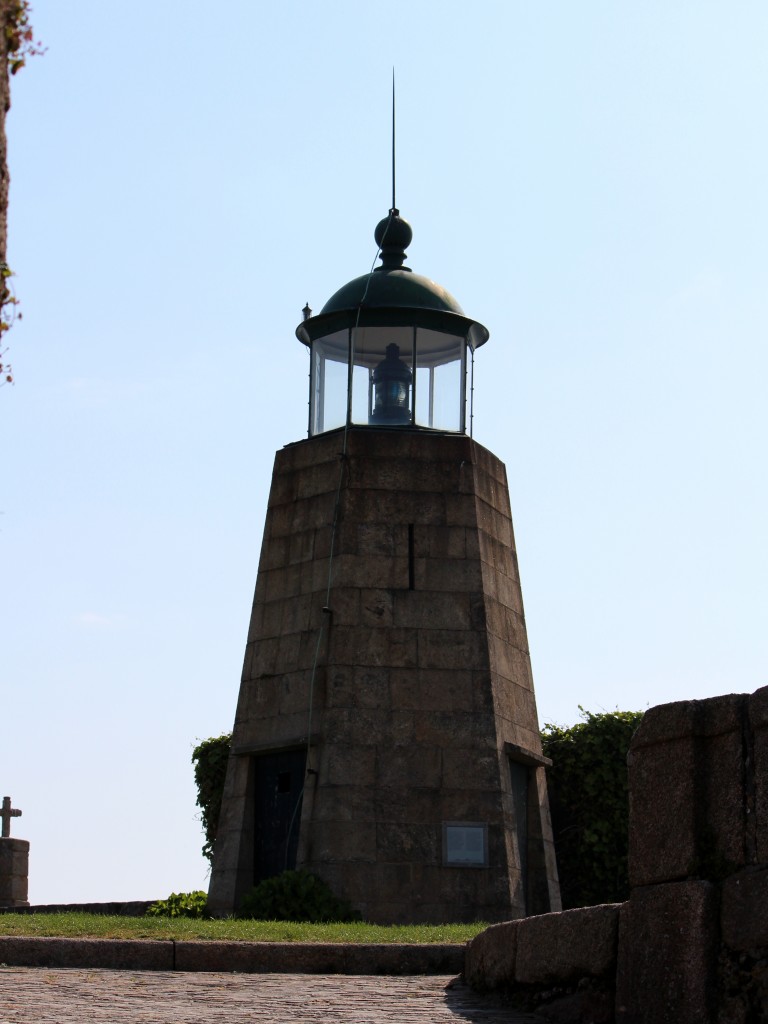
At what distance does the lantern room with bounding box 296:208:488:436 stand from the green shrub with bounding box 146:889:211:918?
4676mm

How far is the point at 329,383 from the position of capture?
53.7 ft

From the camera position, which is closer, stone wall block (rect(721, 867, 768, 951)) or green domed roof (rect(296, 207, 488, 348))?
stone wall block (rect(721, 867, 768, 951))

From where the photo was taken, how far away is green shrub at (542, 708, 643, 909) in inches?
654

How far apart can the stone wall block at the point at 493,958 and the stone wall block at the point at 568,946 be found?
0.40 feet

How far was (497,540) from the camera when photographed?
15852 mm

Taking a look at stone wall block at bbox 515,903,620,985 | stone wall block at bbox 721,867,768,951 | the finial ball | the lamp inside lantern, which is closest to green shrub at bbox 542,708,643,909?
the lamp inside lantern

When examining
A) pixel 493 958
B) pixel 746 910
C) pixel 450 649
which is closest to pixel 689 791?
pixel 746 910

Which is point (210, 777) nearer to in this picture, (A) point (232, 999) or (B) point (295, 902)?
(B) point (295, 902)

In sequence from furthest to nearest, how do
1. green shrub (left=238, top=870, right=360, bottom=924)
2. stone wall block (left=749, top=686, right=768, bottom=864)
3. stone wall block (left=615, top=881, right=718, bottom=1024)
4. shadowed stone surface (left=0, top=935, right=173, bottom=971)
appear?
green shrub (left=238, top=870, right=360, bottom=924)
shadowed stone surface (left=0, top=935, right=173, bottom=971)
stone wall block (left=615, top=881, right=718, bottom=1024)
stone wall block (left=749, top=686, right=768, bottom=864)

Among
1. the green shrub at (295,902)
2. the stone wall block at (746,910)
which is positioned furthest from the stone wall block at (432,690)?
the stone wall block at (746,910)

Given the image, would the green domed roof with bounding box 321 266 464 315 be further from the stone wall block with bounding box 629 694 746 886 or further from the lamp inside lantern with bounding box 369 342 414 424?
the stone wall block with bounding box 629 694 746 886

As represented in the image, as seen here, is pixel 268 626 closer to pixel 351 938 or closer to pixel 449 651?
pixel 449 651

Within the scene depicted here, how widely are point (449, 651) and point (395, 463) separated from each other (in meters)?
1.89

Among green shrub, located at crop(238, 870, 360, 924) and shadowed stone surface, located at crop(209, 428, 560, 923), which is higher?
shadowed stone surface, located at crop(209, 428, 560, 923)
